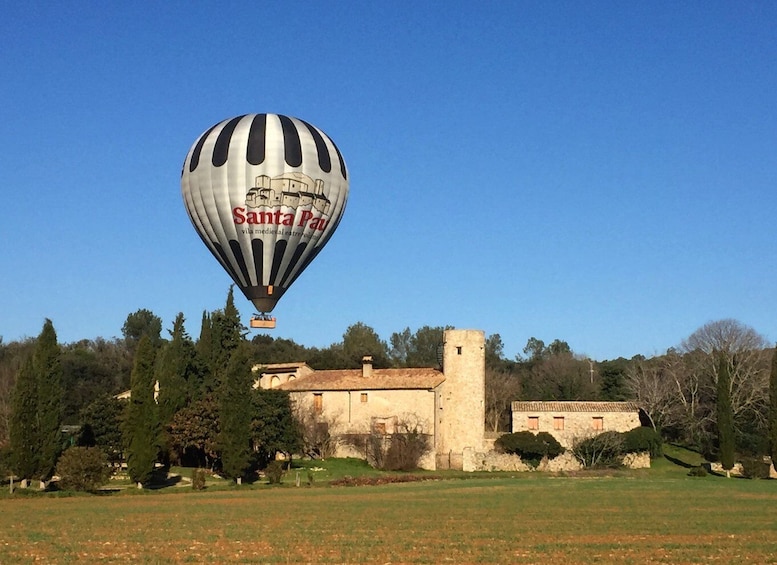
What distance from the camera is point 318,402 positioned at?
54.6m

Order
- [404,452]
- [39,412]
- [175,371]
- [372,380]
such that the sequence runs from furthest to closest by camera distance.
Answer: [372,380]
[404,452]
[175,371]
[39,412]

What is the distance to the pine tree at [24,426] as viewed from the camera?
35.8 m

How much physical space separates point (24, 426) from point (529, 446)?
26.2 metres

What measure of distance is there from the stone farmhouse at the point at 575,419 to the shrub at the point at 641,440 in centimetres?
136

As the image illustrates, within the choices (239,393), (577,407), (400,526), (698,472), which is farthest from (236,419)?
(577,407)

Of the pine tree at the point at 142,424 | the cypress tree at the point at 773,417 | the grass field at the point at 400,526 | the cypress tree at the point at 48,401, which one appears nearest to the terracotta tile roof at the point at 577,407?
the cypress tree at the point at 773,417

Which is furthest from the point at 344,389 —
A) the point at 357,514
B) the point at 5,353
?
the point at 5,353

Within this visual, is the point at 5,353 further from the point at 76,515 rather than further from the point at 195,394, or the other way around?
the point at 76,515

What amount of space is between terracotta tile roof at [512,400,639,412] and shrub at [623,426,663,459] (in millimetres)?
1888

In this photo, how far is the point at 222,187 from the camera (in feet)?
110

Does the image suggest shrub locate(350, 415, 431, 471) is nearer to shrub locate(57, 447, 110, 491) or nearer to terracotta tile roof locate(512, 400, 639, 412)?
terracotta tile roof locate(512, 400, 639, 412)

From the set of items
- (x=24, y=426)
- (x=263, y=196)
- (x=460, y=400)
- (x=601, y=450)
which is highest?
(x=263, y=196)

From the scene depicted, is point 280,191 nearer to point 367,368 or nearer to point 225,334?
point 225,334

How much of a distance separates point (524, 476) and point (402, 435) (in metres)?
6.30
